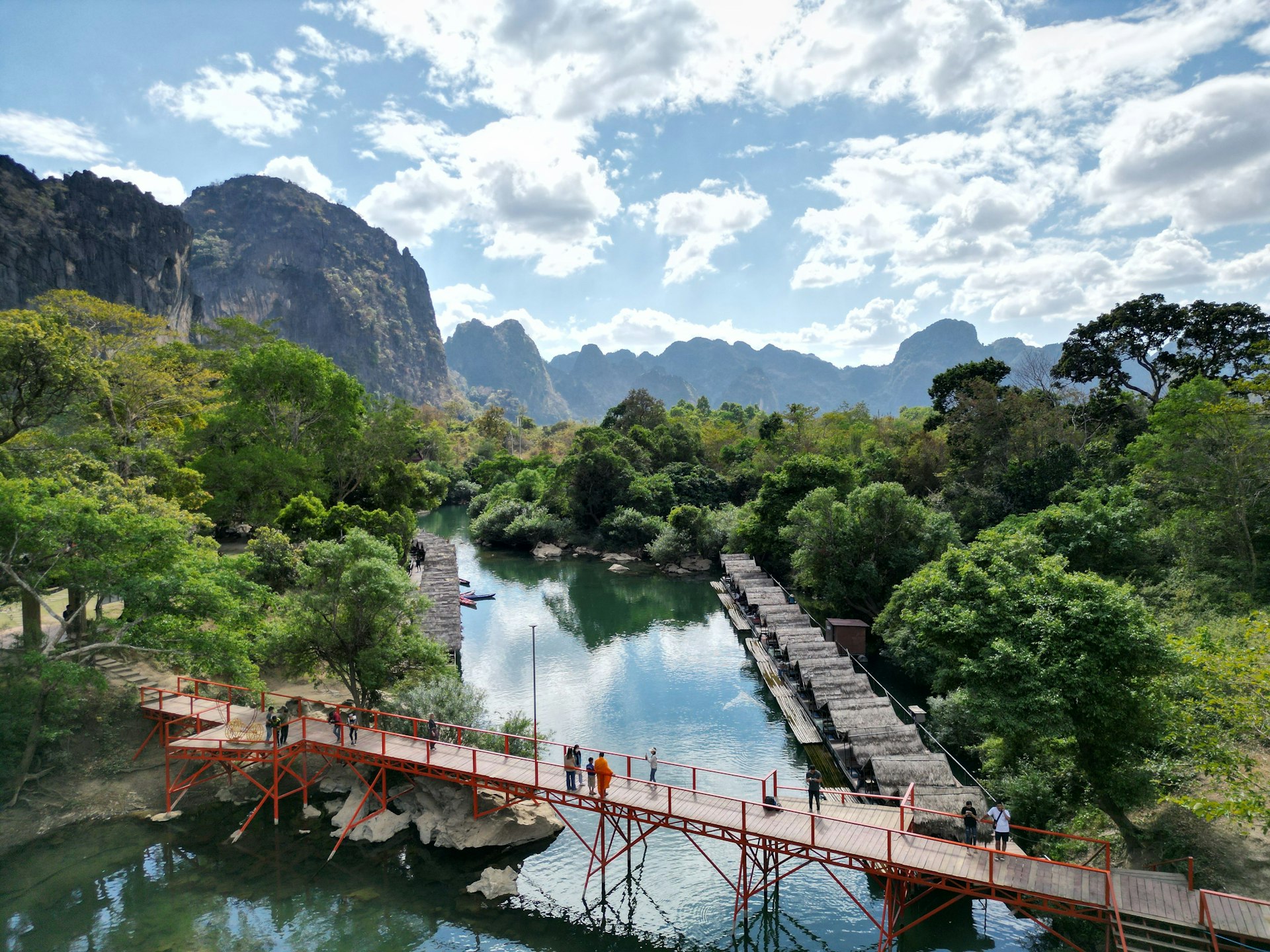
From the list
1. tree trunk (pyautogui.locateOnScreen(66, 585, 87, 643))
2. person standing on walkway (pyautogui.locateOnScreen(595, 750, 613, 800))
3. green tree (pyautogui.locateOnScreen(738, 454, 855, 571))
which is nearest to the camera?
person standing on walkway (pyautogui.locateOnScreen(595, 750, 613, 800))

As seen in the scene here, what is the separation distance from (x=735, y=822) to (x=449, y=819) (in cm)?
953

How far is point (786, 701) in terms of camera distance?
105 ft

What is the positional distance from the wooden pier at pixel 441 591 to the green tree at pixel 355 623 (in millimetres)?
2797

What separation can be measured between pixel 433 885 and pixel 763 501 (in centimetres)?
3710

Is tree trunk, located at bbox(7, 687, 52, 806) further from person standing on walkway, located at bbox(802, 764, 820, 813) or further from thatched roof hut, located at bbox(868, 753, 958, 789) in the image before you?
thatched roof hut, located at bbox(868, 753, 958, 789)

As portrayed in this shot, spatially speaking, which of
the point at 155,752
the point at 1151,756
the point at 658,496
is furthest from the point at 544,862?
the point at 658,496

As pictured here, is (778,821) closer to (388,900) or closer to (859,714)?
(859,714)

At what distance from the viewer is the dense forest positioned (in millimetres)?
18672

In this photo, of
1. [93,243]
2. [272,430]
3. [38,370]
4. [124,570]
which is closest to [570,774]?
[124,570]

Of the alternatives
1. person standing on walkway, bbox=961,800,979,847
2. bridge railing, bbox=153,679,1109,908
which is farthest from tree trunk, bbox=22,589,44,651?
person standing on walkway, bbox=961,800,979,847

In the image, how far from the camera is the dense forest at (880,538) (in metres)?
18.7

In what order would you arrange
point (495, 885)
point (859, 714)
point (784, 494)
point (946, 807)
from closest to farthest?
point (495, 885)
point (946, 807)
point (859, 714)
point (784, 494)

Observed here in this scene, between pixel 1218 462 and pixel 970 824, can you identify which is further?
pixel 1218 462

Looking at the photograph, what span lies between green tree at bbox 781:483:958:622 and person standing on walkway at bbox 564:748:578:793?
953 inches
